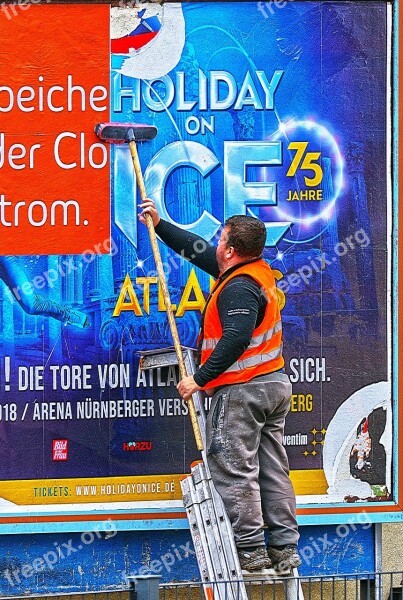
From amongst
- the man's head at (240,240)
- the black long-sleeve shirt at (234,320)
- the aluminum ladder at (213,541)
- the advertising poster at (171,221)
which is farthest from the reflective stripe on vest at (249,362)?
the advertising poster at (171,221)

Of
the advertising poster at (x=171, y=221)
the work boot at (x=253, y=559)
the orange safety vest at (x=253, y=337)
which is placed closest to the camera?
the work boot at (x=253, y=559)

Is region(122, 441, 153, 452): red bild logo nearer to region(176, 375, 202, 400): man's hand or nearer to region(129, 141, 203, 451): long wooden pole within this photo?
region(129, 141, 203, 451): long wooden pole

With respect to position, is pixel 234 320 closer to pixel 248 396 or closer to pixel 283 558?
pixel 248 396

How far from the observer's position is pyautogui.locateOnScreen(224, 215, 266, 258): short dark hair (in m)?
6.57

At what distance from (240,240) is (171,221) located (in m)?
0.75

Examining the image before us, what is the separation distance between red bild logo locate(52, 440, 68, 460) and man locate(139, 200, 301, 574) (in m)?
1.00

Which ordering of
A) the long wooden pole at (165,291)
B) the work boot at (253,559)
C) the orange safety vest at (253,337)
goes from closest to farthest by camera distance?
1. the work boot at (253,559)
2. the orange safety vest at (253,337)
3. the long wooden pole at (165,291)

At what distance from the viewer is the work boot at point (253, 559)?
638 centimetres

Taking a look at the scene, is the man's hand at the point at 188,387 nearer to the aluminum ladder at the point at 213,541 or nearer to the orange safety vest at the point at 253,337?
the orange safety vest at the point at 253,337

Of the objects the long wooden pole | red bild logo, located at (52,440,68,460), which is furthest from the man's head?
red bild logo, located at (52,440,68,460)

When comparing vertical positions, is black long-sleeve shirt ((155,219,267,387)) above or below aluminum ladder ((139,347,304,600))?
above

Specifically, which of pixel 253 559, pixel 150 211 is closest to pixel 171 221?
pixel 150 211

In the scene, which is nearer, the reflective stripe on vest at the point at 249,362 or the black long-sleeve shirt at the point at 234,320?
the black long-sleeve shirt at the point at 234,320

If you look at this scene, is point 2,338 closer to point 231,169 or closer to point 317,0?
point 231,169
